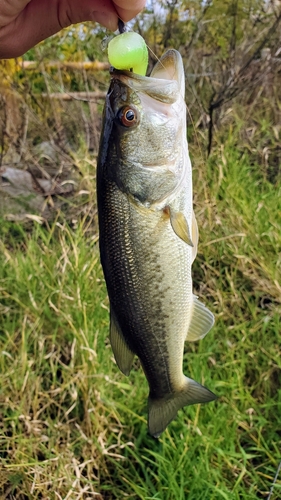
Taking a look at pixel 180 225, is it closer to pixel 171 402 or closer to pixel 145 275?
pixel 145 275

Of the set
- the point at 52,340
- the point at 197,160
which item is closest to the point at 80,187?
the point at 197,160

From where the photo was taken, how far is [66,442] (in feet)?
8.95

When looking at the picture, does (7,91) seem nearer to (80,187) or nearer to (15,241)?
(80,187)

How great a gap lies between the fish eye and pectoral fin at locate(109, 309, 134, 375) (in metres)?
0.58

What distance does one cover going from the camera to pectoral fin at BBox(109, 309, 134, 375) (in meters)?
1.66

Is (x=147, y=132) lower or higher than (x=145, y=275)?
higher

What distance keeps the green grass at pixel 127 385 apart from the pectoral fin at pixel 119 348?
0.94 m

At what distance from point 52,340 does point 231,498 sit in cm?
132

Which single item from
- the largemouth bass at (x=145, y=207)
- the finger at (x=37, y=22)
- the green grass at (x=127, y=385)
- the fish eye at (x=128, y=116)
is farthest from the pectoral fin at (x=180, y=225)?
the green grass at (x=127, y=385)

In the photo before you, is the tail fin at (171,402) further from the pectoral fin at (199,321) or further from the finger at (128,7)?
the finger at (128,7)

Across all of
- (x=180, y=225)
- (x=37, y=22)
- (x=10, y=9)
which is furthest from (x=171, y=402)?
(x=37, y=22)

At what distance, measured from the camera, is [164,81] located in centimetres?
155

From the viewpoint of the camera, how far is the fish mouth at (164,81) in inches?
60.7

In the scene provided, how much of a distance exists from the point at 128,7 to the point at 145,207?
0.64m
